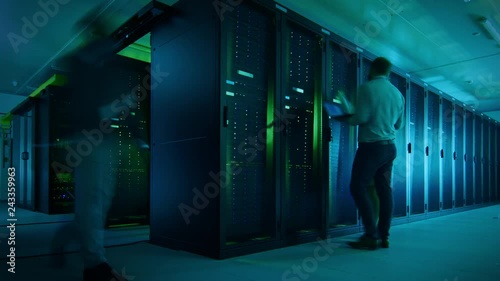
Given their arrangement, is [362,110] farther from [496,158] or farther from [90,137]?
[496,158]

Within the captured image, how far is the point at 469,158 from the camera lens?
6.58 meters

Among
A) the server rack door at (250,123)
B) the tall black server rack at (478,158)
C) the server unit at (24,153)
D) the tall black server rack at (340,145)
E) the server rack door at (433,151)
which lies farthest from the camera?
the tall black server rack at (478,158)

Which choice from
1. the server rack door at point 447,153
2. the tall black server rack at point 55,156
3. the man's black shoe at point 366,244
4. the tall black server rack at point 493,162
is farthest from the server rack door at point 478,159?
the tall black server rack at point 55,156

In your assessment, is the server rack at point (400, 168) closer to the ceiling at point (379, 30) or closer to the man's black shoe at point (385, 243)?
the ceiling at point (379, 30)

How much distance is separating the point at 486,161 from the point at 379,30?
485 cm

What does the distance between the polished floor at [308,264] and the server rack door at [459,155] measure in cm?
370

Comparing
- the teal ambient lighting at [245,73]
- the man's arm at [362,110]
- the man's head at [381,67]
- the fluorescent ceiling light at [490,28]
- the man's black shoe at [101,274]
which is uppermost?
the fluorescent ceiling light at [490,28]

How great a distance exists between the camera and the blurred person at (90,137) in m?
1.59

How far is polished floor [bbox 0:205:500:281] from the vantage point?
5.63 feet

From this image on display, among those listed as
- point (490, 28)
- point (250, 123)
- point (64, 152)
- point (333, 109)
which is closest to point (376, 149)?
point (333, 109)

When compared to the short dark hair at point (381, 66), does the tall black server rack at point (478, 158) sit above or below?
below

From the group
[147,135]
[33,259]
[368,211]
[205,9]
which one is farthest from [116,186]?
[368,211]

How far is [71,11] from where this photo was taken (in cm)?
447

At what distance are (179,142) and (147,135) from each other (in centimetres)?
186
